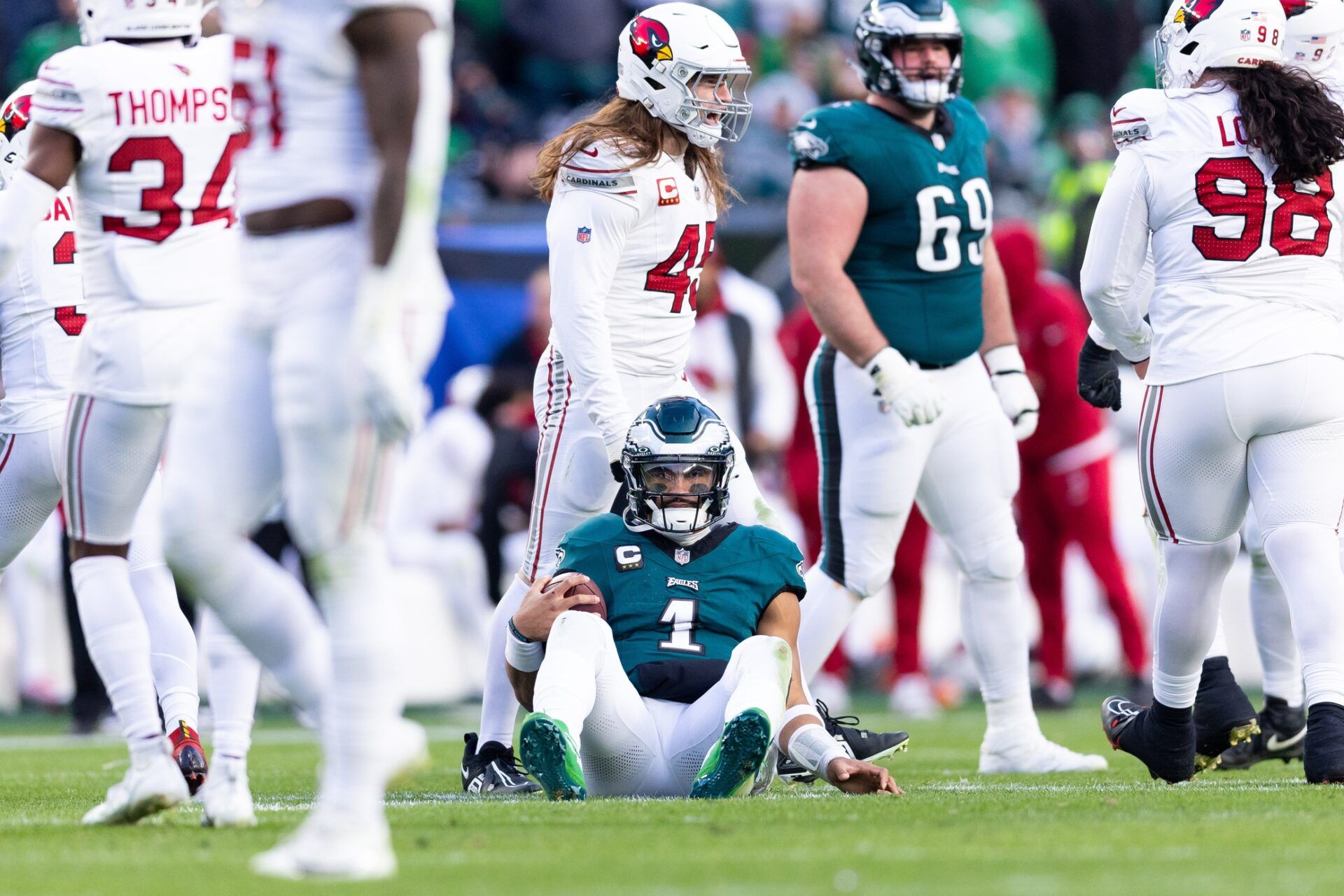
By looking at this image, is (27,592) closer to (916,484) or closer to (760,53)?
(916,484)

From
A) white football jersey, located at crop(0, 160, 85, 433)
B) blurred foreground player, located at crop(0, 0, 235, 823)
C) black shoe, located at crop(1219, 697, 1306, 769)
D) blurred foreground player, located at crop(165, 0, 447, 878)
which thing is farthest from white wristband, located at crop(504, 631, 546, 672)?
black shoe, located at crop(1219, 697, 1306, 769)

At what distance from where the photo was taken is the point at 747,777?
5.22 m

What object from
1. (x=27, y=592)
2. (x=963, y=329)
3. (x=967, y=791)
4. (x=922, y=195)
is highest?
(x=922, y=195)

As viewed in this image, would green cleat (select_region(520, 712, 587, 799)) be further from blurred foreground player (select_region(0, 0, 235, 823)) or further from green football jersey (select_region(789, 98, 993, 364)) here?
green football jersey (select_region(789, 98, 993, 364))

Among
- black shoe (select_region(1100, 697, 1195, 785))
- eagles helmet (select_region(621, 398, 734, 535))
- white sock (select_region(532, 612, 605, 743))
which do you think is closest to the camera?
white sock (select_region(532, 612, 605, 743))

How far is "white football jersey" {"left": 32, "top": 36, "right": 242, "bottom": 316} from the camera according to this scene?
4879mm

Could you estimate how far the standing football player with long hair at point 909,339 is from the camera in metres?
6.46

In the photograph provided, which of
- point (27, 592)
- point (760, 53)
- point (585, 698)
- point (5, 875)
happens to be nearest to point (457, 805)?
point (585, 698)

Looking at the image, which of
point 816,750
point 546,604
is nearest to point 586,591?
point 546,604

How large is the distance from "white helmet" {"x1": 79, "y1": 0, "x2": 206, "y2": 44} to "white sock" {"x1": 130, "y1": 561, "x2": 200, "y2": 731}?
1.55m

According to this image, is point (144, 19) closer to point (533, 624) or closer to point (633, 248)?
point (633, 248)

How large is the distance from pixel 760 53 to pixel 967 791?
10945mm

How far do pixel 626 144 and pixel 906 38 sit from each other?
0.99 m

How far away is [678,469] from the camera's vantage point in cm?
567
